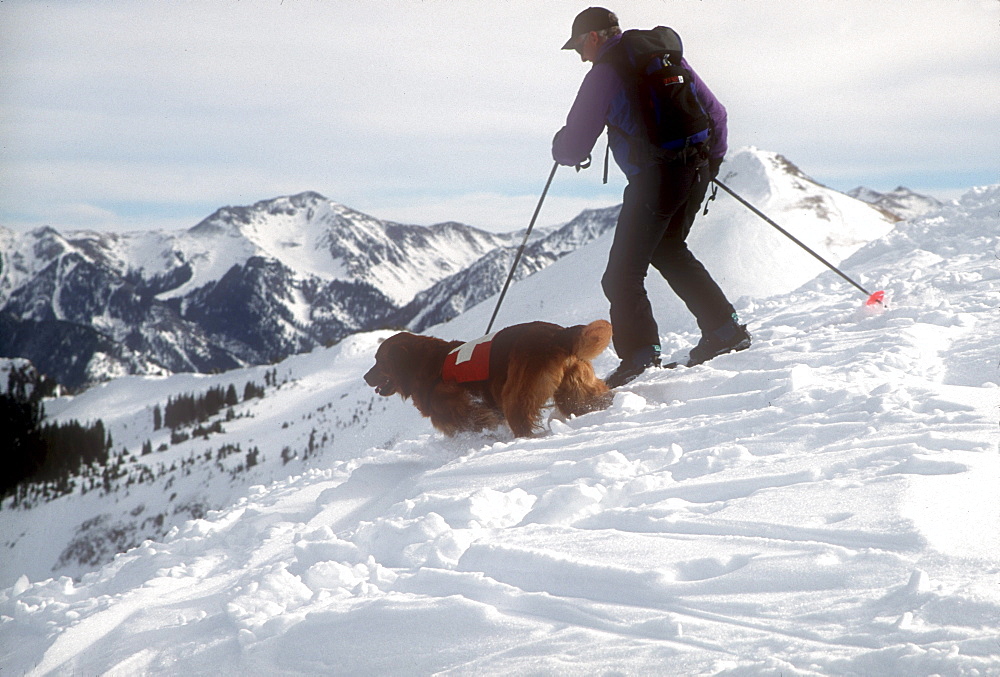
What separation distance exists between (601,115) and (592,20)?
0.68 m

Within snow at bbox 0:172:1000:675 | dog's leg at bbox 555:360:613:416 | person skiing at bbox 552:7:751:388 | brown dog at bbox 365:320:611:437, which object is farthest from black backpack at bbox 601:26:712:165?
snow at bbox 0:172:1000:675

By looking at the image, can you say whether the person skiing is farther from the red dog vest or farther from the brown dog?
the red dog vest

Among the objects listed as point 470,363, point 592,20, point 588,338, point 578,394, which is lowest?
point 578,394

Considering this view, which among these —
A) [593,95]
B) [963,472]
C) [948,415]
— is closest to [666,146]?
[593,95]

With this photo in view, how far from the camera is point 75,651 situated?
282cm

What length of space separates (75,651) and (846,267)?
35.2ft

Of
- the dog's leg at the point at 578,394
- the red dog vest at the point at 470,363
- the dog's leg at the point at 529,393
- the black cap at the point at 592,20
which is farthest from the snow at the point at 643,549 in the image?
the black cap at the point at 592,20

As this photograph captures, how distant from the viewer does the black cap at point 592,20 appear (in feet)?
14.6

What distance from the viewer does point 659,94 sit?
4.38 meters

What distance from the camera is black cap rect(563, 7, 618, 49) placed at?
445 cm

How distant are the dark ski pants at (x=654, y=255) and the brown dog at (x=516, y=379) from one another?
45 cm

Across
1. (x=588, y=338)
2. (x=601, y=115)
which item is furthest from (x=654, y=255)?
(x=601, y=115)

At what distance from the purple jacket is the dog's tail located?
4.05ft

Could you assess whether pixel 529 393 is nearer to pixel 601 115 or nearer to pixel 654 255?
pixel 654 255
